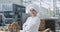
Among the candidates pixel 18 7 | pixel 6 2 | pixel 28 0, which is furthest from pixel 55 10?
pixel 6 2

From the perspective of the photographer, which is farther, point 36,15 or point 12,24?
point 12,24

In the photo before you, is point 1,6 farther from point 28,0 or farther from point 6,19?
point 28,0

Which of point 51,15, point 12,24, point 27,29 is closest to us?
point 27,29

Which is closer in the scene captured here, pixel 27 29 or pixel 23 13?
pixel 27 29

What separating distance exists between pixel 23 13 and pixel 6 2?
1.37 ft

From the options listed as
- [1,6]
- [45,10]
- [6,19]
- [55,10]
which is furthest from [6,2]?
[55,10]

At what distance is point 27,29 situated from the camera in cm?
196

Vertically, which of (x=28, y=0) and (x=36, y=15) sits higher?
(x=28, y=0)

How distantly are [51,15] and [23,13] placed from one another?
57cm

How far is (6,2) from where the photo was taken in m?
2.86

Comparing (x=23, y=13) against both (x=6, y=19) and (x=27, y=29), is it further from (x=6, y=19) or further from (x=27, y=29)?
(x=27, y=29)

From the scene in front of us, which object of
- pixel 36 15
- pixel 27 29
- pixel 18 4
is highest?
pixel 18 4

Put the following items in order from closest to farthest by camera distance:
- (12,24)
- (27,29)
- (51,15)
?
1. (27,29)
2. (12,24)
3. (51,15)

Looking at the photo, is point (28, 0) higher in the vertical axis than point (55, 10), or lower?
higher
